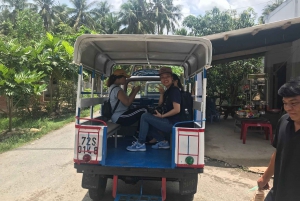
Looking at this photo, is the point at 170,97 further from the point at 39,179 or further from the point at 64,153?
the point at 64,153

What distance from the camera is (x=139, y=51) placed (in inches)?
195

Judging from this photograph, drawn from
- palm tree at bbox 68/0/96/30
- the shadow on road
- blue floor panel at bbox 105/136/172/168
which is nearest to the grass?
the shadow on road

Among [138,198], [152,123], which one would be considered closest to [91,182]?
[138,198]

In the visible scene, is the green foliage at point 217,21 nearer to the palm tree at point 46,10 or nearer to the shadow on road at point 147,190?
the shadow on road at point 147,190

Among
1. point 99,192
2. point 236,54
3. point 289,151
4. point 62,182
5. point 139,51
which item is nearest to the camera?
point 289,151

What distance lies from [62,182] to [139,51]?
2.67 metres

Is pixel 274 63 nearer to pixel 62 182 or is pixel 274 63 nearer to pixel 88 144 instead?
pixel 62 182

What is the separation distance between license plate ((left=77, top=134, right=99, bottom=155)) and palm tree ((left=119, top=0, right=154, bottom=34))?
28405mm

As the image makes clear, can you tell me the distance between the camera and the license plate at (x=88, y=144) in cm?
343

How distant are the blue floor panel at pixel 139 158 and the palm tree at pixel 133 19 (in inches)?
1093

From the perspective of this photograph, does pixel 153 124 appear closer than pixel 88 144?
No

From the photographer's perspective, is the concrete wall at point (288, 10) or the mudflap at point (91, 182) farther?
the concrete wall at point (288, 10)

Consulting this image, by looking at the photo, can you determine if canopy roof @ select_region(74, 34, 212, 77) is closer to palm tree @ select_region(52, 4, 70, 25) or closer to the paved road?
the paved road

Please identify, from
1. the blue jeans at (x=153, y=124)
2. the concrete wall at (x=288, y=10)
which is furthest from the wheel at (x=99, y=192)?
the concrete wall at (x=288, y=10)
